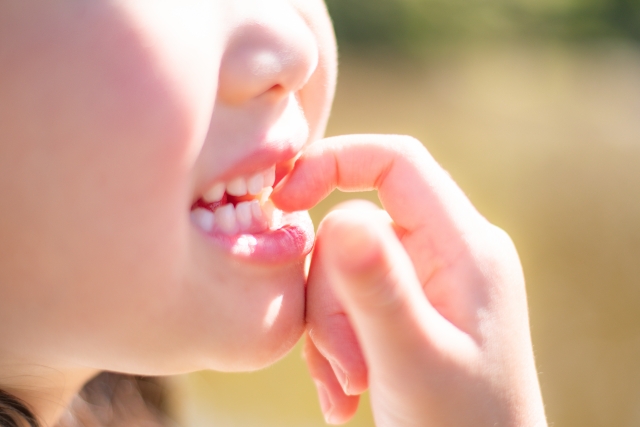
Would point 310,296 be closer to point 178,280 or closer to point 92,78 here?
point 178,280

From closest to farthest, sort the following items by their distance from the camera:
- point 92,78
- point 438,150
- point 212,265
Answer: point 92,78 → point 212,265 → point 438,150

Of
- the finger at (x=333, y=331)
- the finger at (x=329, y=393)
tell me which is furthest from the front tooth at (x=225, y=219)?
the finger at (x=329, y=393)

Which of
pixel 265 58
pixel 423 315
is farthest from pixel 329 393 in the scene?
pixel 265 58

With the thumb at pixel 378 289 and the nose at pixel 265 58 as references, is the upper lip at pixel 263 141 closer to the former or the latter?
the nose at pixel 265 58

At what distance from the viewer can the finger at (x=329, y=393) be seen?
0.69 metres

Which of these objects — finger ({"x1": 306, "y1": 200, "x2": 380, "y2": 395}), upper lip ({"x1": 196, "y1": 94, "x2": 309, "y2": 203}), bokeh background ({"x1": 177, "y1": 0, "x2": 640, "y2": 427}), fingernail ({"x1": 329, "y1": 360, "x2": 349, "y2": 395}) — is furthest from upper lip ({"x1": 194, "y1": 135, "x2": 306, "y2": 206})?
bokeh background ({"x1": 177, "y1": 0, "x2": 640, "y2": 427})

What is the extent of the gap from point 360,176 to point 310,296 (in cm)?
14

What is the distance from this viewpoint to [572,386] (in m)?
1.77

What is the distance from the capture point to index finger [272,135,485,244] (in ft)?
2.10

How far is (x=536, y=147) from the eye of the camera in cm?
208

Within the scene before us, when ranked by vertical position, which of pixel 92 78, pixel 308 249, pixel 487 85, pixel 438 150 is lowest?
pixel 438 150

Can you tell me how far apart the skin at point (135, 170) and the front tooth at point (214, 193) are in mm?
14

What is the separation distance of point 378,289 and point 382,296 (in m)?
0.01

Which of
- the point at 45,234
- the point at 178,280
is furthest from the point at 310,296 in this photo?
the point at 45,234
